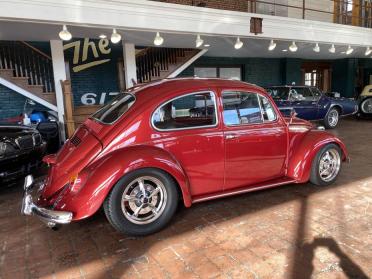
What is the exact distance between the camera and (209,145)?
3.48 meters

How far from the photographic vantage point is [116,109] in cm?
359

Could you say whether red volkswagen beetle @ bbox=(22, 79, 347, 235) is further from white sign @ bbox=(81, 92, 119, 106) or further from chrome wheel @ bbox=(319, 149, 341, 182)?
white sign @ bbox=(81, 92, 119, 106)

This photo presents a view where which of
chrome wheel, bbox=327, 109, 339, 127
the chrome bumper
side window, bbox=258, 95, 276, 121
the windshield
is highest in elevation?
the windshield

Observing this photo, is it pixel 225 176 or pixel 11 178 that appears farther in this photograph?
pixel 11 178

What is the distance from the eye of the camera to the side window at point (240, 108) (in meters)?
3.64

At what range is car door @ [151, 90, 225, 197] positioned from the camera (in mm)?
3334

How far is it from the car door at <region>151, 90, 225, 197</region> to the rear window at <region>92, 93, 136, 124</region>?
390 mm

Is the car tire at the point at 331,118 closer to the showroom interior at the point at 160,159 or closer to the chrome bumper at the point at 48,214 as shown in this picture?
the showroom interior at the point at 160,159

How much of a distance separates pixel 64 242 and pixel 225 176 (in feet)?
6.23

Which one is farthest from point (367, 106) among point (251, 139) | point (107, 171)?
point (107, 171)

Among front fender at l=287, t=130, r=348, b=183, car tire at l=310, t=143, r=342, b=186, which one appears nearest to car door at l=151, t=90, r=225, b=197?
front fender at l=287, t=130, r=348, b=183

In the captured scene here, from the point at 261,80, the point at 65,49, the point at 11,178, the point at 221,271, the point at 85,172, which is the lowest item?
the point at 221,271

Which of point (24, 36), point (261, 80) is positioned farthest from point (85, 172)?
point (261, 80)

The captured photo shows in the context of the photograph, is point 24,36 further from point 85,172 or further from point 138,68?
point 85,172
